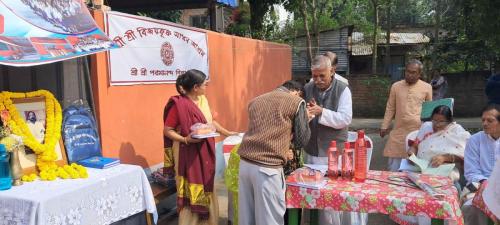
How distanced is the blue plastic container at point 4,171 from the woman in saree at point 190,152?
4.20 ft

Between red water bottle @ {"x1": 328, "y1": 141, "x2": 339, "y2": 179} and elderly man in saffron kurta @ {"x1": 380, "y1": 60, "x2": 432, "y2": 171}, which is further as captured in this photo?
elderly man in saffron kurta @ {"x1": 380, "y1": 60, "x2": 432, "y2": 171}

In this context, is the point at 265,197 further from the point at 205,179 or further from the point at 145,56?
the point at 145,56

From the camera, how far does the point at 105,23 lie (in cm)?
396

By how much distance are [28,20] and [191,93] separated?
136 cm

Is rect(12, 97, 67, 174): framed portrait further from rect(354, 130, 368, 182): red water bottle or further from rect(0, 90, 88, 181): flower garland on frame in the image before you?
rect(354, 130, 368, 182): red water bottle

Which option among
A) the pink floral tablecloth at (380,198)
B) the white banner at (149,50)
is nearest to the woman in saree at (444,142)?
the pink floral tablecloth at (380,198)

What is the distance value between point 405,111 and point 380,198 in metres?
2.50

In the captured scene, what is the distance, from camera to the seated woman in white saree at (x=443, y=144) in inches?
154

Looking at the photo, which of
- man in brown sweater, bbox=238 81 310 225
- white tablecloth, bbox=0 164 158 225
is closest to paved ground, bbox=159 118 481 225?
white tablecloth, bbox=0 164 158 225

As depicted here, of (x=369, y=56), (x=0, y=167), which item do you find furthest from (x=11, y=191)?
(x=369, y=56)

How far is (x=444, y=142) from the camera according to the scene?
3982mm

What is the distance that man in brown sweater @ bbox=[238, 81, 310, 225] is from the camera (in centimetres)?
291

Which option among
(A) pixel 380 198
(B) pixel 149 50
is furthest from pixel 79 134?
(A) pixel 380 198

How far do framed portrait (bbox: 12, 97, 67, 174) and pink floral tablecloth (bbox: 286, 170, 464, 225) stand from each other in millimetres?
1712
